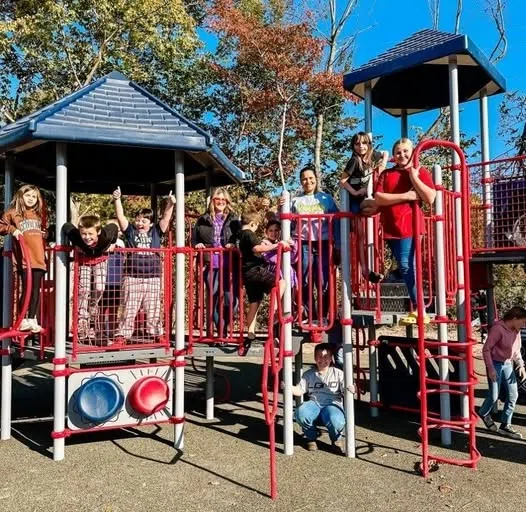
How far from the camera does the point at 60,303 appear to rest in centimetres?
536

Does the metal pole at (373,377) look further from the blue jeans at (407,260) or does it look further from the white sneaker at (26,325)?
the white sneaker at (26,325)

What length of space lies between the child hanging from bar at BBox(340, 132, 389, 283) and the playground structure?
3.8 inches

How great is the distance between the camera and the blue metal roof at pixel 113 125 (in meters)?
5.29

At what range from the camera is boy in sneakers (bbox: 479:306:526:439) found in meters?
5.97

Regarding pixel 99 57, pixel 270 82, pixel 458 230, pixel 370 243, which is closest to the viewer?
pixel 370 243

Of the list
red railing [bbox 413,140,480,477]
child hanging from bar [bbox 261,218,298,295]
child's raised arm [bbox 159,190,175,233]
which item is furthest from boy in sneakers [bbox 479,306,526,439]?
child's raised arm [bbox 159,190,175,233]

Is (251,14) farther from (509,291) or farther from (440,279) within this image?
(440,279)

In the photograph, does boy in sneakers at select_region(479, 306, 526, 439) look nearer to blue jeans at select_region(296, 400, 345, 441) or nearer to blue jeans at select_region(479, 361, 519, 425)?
blue jeans at select_region(479, 361, 519, 425)

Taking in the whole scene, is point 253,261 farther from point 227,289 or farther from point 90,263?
point 90,263

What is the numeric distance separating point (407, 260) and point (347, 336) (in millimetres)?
869

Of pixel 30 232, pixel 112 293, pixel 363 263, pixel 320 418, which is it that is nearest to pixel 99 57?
pixel 30 232

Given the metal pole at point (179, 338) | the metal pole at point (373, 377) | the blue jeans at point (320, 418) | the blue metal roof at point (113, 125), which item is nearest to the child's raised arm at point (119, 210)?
the blue metal roof at point (113, 125)

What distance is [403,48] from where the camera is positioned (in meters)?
7.02

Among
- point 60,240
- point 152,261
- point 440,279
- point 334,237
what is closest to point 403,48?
point 334,237
